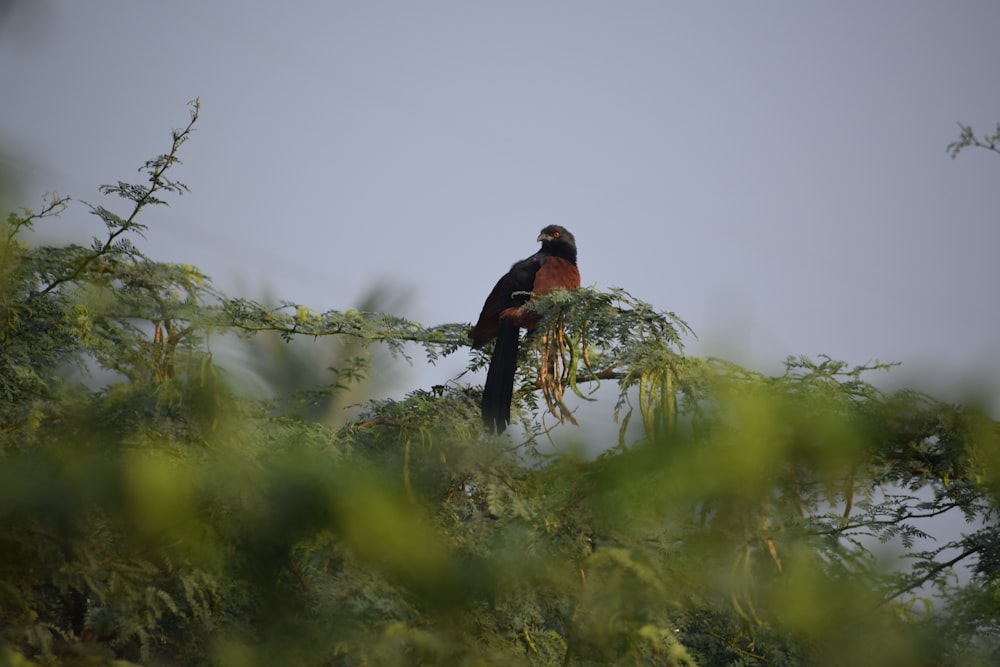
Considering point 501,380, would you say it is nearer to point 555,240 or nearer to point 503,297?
point 503,297

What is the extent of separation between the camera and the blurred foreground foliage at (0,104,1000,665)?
5.93ft

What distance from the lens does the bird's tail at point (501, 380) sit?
2385 mm

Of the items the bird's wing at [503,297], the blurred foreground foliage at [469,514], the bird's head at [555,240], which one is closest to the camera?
the blurred foreground foliage at [469,514]

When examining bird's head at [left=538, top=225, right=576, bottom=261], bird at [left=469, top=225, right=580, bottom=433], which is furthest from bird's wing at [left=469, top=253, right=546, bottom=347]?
bird's head at [left=538, top=225, right=576, bottom=261]

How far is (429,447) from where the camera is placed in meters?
2.19

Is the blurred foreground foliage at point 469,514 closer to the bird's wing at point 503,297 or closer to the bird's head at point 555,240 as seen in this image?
the bird's wing at point 503,297

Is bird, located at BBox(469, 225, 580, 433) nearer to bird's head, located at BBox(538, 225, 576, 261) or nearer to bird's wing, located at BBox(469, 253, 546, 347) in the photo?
bird's wing, located at BBox(469, 253, 546, 347)

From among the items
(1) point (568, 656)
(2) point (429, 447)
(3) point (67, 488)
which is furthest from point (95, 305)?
(1) point (568, 656)

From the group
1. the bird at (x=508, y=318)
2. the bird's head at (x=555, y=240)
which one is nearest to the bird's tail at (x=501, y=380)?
the bird at (x=508, y=318)

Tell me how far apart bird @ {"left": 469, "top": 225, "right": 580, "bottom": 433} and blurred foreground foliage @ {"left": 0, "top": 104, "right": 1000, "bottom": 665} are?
0.09m

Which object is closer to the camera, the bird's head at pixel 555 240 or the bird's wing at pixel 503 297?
the bird's wing at pixel 503 297

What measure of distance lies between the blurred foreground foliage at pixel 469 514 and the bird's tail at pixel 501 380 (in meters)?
0.08

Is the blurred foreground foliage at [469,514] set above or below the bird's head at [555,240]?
below

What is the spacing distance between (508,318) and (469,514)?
0.60 meters
